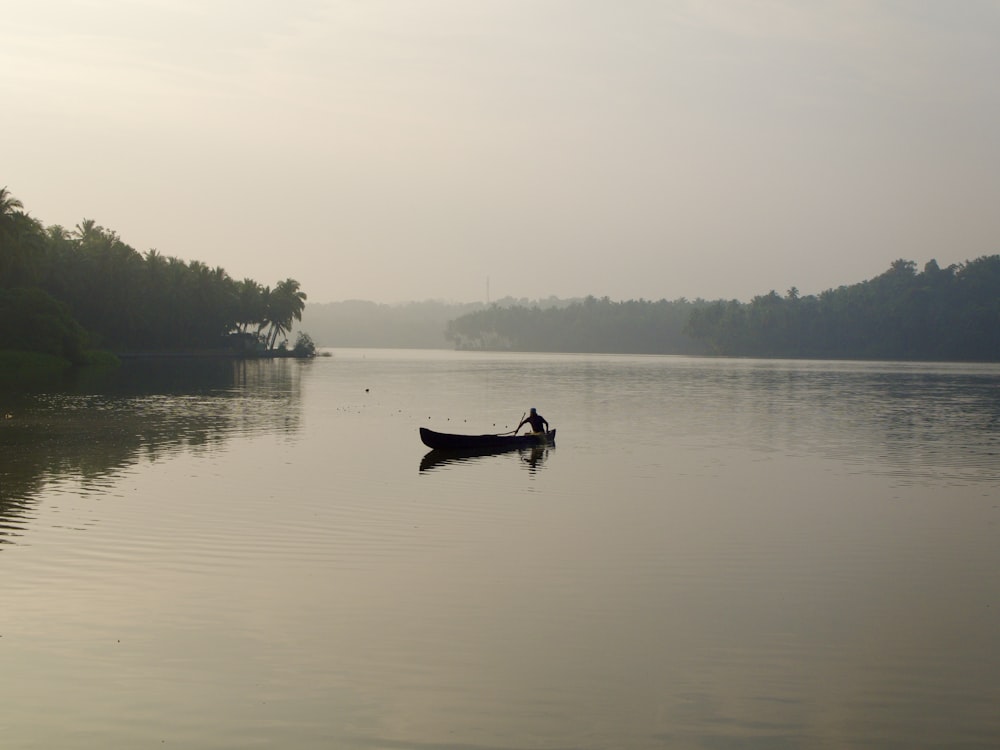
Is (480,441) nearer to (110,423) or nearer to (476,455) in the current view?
(476,455)

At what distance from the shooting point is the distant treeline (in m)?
97.2

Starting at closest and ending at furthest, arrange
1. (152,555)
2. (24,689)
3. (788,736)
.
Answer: (788,736)
(24,689)
(152,555)

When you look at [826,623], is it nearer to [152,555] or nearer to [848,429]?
[152,555]

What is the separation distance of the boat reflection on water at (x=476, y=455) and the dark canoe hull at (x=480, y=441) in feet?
0.39

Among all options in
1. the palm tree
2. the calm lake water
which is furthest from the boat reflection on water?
the palm tree

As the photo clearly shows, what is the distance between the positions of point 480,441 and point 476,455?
78 cm

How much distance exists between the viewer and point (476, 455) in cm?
3684

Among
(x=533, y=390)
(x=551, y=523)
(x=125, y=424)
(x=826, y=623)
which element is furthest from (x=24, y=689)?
(x=533, y=390)

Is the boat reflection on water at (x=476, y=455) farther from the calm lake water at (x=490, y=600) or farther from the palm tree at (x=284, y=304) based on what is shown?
the palm tree at (x=284, y=304)

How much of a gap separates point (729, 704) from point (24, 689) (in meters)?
7.99

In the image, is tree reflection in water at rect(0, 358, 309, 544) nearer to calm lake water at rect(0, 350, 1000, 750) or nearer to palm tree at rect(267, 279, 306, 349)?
calm lake water at rect(0, 350, 1000, 750)

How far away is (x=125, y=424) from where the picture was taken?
145 ft

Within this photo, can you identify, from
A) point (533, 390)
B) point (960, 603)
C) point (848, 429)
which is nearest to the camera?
point (960, 603)

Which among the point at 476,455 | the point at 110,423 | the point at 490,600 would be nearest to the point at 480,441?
the point at 476,455
